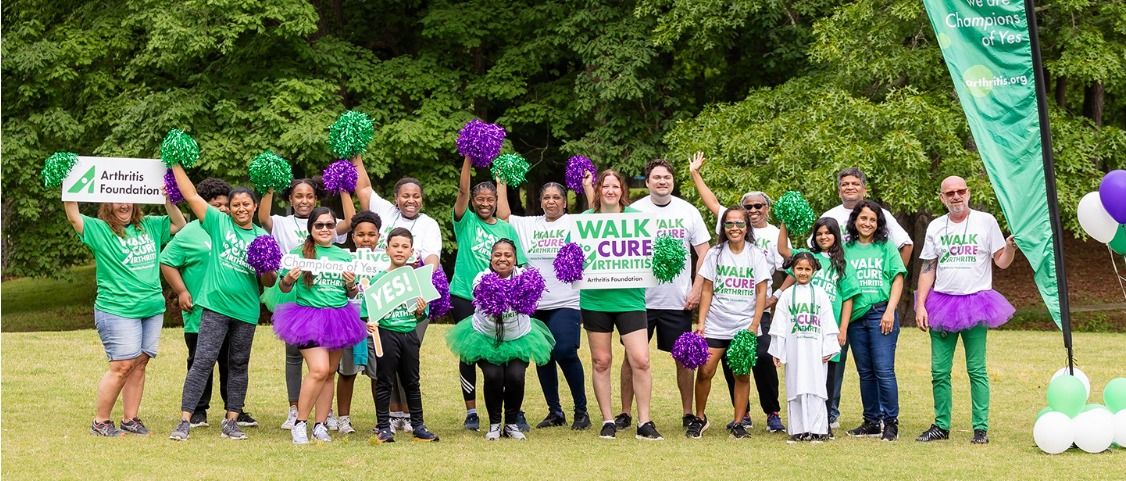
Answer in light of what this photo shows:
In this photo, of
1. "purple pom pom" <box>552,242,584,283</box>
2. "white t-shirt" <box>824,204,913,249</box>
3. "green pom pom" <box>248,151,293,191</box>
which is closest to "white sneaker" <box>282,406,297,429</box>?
"green pom pom" <box>248,151,293,191</box>

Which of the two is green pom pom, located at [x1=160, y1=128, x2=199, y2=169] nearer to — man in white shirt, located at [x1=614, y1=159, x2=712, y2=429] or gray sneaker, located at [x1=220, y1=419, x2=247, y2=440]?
gray sneaker, located at [x1=220, y1=419, x2=247, y2=440]

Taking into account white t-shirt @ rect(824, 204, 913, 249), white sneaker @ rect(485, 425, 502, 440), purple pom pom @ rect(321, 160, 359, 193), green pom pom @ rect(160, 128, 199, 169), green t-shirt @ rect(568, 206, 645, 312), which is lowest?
white sneaker @ rect(485, 425, 502, 440)

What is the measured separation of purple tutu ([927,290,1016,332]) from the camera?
27.8 ft

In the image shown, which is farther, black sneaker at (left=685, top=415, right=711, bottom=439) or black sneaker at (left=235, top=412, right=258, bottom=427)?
black sneaker at (left=235, top=412, right=258, bottom=427)

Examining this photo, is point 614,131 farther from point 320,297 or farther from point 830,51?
point 320,297

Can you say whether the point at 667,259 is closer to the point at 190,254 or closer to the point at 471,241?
the point at 471,241

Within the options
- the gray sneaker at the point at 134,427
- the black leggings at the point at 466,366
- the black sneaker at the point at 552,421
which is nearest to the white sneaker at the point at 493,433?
the black leggings at the point at 466,366

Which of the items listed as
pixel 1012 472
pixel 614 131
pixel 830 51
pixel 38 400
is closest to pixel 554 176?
pixel 614 131

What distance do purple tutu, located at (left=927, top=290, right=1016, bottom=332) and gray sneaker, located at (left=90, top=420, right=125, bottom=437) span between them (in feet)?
18.5

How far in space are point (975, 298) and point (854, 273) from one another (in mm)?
826

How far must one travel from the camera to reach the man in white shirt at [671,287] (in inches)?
354

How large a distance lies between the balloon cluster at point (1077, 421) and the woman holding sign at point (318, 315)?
456cm

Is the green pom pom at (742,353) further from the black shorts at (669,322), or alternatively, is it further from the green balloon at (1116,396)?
the green balloon at (1116,396)

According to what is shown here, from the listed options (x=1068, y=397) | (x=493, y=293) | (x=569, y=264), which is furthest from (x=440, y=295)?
(x=1068, y=397)
